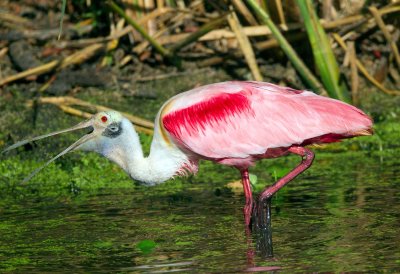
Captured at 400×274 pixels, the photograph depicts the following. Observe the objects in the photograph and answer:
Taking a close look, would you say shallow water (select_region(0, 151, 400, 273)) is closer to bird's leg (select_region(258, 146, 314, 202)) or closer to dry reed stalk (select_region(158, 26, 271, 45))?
bird's leg (select_region(258, 146, 314, 202))

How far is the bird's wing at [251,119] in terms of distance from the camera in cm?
734

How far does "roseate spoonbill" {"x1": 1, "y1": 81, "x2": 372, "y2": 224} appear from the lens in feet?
24.1

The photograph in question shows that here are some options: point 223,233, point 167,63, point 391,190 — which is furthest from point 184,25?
point 223,233

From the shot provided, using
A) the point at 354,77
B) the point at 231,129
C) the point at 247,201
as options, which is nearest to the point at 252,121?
the point at 231,129

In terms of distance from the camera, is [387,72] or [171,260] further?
[387,72]

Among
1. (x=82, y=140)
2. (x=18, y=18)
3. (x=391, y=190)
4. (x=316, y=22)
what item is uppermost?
(x=18, y=18)

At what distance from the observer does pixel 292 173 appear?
7418 millimetres

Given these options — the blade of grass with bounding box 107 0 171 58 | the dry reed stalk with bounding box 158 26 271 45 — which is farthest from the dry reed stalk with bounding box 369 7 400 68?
the blade of grass with bounding box 107 0 171 58

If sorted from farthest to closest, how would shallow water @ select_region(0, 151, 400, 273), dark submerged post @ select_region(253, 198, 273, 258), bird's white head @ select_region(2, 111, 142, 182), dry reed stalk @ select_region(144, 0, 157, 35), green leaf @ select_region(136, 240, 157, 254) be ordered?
dry reed stalk @ select_region(144, 0, 157, 35), bird's white head @ select_region(2, 111, 142, 182), green leaf @ select_region(136, 240, 157, 254), dark submerged post @ select_region(253, 198, 273, 258), shallow water @ select_region(0, 151, 400, 273)

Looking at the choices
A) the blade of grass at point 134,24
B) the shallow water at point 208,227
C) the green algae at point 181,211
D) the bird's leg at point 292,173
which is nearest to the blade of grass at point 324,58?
the green algae at point 181,211

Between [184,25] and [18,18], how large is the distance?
77.4 inches

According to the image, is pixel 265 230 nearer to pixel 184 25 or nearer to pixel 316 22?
pixel 316 22

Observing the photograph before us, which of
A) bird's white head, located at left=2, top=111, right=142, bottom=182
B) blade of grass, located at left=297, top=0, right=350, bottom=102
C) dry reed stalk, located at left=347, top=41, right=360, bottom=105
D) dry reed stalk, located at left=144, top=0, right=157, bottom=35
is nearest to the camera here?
bird's white head, located at left=2, top=111, right=142, bottom=182

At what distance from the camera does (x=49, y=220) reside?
8.03 m
